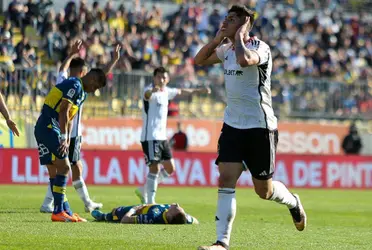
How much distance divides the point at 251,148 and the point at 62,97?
4161 millimetres

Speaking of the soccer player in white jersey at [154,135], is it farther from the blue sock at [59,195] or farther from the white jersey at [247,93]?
the white jersey at [247,93]

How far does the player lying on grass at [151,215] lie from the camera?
1323cm

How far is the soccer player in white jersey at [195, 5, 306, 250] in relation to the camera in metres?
9.83

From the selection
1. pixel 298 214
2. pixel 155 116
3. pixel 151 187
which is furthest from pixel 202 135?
pixel 298 214

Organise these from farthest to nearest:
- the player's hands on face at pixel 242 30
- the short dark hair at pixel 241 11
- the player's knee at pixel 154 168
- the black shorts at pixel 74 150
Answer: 1. the player's knee at pixel 154 168
2. the black shorts at pixel 74 150
3. the short dark hair at pixel 241 11
4. the player's hands on face at pixel 242 30

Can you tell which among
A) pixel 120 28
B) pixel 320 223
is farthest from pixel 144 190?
pixel 120 28

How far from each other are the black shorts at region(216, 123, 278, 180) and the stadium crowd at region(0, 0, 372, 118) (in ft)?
56.7

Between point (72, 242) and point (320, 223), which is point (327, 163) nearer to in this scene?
point (320, 223)

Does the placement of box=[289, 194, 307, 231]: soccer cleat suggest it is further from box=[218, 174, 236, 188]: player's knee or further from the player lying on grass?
the player lying on grass

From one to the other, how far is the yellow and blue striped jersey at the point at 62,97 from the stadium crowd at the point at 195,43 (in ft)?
43.3

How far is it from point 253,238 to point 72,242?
252 centimetres

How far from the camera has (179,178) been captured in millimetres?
26875

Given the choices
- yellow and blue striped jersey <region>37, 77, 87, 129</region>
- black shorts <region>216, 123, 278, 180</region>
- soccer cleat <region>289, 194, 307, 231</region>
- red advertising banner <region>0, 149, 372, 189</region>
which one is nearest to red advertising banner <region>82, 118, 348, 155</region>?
red advertising banner <region>0, 149, 372, 189</region>

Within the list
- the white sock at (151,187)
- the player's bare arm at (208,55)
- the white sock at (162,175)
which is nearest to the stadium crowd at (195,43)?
the white sock at (162,175)
